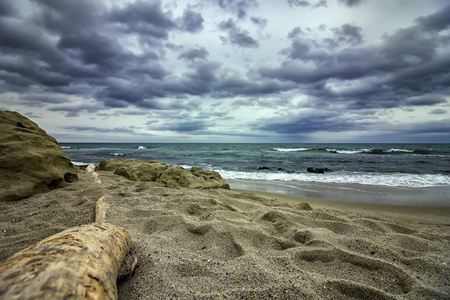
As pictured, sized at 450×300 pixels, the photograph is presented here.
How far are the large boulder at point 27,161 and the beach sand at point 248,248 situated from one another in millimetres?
329

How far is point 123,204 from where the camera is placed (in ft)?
12.8

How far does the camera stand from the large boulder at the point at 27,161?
157 inches

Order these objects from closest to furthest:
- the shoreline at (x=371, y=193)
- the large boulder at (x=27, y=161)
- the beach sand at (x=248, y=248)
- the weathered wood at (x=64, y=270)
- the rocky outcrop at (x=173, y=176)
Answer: the weathered wood at (x=64, y=270)
the beach sand at (x=248, y=248)
the large boulder at (x=27, y=161)
the shoreline at (x=371, y=193)
the rocky outcrop at (x=173, y=176)

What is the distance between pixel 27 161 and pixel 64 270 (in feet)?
14.2

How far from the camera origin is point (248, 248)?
252 centimetres

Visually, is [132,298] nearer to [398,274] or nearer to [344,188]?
[398,274]

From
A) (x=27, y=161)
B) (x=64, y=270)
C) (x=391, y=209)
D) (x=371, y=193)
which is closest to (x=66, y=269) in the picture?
(x=64, y=270)

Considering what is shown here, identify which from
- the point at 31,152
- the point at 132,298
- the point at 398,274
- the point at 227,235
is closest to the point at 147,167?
the point at 31,152

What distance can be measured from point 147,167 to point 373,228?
252 inches

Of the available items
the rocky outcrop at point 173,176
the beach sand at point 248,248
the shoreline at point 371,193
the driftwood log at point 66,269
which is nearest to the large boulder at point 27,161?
the beach sand at point 248,248

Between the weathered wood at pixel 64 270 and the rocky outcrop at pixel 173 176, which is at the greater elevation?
the weathered wood at pixel 64 270

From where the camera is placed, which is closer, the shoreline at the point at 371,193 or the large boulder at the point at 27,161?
the large boulder at the point at 27,161

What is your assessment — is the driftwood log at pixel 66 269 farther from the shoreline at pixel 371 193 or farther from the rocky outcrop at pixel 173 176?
the shoreline at pixel 371 193

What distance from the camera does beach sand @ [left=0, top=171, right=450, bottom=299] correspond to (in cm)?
181
